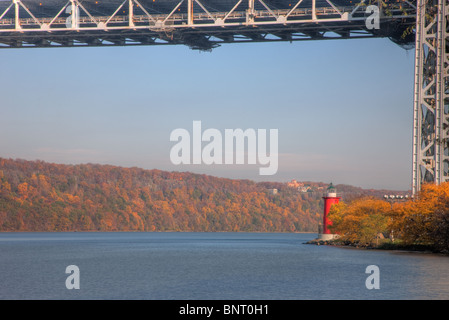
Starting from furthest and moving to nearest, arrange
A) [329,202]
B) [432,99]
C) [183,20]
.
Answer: [329,202] → [183,20] → [432,99]

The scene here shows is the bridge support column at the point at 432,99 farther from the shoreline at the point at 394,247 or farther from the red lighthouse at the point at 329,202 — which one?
the red lighthouse at the point at 329,202

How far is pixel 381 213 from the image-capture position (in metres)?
68.4

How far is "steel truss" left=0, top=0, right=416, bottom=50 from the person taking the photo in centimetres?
5841

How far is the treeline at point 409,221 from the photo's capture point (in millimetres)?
51688

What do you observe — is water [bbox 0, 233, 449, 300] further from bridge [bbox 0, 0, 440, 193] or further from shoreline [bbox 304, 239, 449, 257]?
bridge [bbox 0, 0, 440, 193]

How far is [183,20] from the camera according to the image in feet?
202

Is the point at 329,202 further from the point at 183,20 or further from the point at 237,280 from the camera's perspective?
the point at 237,280

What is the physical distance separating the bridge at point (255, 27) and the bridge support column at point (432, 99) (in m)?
0.07

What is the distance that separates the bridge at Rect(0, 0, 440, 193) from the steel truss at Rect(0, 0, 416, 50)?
9 cm

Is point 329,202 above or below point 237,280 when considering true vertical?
above

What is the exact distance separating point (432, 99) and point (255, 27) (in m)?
15.8

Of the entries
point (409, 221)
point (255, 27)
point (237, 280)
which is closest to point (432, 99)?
point (409, 221)

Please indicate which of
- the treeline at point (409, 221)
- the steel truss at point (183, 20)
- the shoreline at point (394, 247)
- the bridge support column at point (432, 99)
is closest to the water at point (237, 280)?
the shoreline at point (394, 247)
